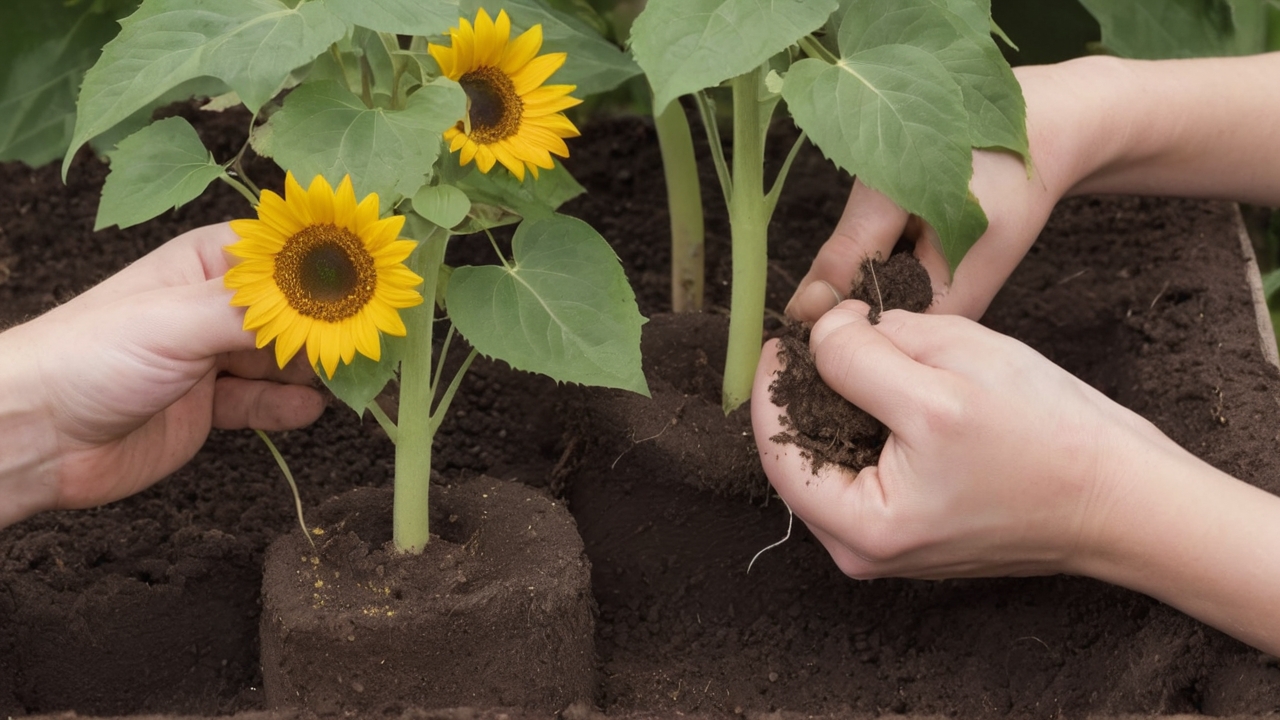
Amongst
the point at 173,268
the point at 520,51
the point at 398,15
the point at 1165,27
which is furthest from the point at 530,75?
the point at 1165,27

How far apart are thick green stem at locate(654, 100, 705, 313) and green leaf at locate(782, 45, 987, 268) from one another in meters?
0.40

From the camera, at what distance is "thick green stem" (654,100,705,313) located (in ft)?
3.87

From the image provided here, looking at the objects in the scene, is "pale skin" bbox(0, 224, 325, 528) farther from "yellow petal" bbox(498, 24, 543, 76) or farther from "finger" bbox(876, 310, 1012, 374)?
"finger" bbox(876, 310, 1012, 374)

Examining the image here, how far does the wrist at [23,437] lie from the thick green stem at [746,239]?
1.73 ft

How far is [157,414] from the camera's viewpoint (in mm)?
939

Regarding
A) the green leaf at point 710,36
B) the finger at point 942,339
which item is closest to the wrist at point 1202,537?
the finger at point 942,339

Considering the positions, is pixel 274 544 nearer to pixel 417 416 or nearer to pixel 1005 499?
pixel 417 416

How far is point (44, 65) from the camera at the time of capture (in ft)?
4.36

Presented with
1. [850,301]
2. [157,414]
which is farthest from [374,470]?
[850,301]

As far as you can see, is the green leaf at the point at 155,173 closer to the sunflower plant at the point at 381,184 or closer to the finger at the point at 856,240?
the sunflower plant at the point at 381,184

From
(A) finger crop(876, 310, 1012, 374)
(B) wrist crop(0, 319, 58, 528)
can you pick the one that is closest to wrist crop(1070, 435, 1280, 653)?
(A) finger crop(876, 310, 1012, 374)

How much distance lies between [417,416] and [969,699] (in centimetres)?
48

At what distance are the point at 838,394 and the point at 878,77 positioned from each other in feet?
0.75

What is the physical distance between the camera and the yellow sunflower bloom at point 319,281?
2.27 feet
